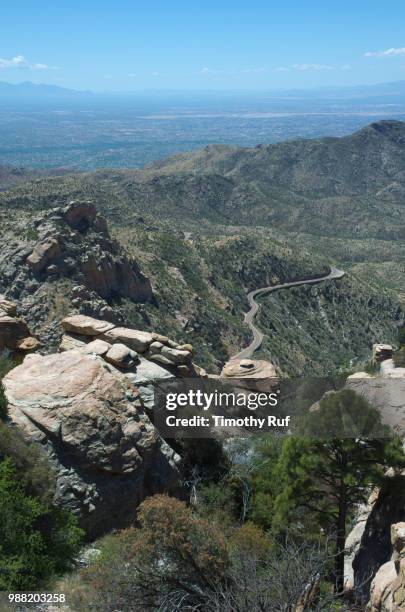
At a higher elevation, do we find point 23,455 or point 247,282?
point 23,455

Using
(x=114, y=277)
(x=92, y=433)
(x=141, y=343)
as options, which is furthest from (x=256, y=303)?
(x=92, y=433)

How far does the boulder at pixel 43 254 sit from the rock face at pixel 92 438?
38855 mm

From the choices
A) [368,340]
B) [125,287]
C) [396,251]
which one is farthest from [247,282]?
[396,251]

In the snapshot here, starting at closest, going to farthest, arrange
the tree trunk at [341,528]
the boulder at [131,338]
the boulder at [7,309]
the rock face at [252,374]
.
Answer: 1. the tree trunk at [341,528]
2. the boulder at [131,338]
3. the rock face at [252,374]
4. the boulder at [7,309]

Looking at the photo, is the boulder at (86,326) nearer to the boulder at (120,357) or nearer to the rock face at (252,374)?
the boulder at (120,357)

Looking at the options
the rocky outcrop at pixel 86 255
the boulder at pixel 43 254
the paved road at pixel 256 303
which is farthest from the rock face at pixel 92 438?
the paved road at pixel 256 303

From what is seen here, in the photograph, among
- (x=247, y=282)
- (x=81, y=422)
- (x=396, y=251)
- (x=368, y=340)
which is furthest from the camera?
(x=396, y=251)

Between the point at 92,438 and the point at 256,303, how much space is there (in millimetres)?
72662

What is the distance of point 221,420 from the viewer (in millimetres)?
19453

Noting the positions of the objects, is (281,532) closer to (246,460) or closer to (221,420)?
(246,460)

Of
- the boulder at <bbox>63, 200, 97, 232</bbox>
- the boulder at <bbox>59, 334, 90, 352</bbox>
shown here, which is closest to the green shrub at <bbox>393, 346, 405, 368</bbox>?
the boulder at <bbox>59, 334, 90, 352</bbox>

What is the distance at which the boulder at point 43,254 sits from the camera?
174 feet

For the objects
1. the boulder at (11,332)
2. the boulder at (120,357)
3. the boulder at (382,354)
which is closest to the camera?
the boulder at (120,357)

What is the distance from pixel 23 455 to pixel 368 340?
75155 mm
